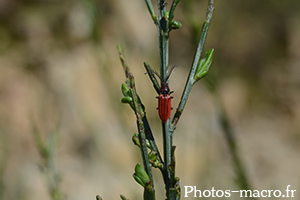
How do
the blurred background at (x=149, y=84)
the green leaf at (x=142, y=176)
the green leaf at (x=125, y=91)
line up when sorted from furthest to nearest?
the blurred background at (x=149, y=84) → the green leaf at (x=125, y=91) → the green leaf at (x=142, y=176)

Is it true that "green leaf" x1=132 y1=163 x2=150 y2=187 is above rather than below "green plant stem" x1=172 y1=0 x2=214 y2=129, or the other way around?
below

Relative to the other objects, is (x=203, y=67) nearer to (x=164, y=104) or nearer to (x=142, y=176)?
(x=164, y=104)

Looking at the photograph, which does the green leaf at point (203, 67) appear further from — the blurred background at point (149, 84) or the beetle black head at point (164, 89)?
the blurred background at point (149, 84)

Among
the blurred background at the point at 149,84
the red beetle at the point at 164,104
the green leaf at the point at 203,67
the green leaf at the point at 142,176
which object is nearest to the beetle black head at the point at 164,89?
the red beetle at the point at 164,104

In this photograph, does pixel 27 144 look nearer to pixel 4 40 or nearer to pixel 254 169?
pixel 4 40

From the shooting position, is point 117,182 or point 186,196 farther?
point 117,182

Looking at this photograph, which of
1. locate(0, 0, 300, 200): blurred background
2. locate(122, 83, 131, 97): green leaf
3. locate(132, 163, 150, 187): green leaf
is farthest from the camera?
locate(0, 0, 300, 200): blurred background

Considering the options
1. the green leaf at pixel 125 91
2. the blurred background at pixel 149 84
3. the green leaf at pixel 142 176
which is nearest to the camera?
the green leaf at pixel 142 176

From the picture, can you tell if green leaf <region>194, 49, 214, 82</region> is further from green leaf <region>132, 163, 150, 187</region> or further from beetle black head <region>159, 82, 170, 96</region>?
green leaf <region>132, 163, 150, 187</region>

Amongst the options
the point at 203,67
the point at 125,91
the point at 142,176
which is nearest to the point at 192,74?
the point at 203,67

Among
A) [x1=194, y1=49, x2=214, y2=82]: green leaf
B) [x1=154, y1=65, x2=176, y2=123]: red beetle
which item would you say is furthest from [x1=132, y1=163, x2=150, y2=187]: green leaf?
[x1=194, y1=49, x2=214, y2=82]: green leaf

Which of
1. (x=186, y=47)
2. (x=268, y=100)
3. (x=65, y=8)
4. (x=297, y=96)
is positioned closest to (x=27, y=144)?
(x=65, y=8)
